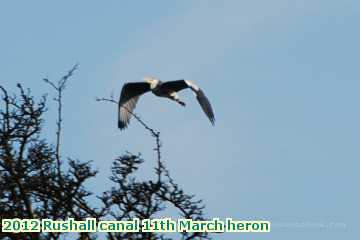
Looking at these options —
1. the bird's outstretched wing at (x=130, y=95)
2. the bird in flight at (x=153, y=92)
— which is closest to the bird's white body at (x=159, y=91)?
the bird in flight at (x=153, y=92)

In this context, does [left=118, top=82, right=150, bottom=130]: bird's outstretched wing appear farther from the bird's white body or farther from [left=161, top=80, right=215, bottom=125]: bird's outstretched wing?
[left=161, top=80, right=215, bottom=125]: bird's outstretched wing

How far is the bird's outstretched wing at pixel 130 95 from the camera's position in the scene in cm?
2156

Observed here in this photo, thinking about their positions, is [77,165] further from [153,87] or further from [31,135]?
[153,87]

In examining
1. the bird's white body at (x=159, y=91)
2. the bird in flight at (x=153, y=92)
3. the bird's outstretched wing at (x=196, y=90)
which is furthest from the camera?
the bird's white body at (x=159, y=91)

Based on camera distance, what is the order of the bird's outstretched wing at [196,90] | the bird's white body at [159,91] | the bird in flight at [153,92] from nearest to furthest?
the bird's outstretched wing at [196,90] → the bird in flight at [153,92] → the bird's white body at [159,91]

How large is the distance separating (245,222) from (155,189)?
367 cm

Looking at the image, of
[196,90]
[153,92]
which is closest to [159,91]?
[153,92]

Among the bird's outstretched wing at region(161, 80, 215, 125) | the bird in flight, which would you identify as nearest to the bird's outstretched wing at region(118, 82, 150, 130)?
the bird in flight

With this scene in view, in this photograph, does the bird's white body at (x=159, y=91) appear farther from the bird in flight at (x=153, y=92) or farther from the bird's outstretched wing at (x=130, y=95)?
the bird's outstretched wing at (x=130, y=95)

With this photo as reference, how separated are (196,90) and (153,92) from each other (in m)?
→ 1.46

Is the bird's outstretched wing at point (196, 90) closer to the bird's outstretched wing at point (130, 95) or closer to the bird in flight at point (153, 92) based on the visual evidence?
the bird in flight at point (153, 92)

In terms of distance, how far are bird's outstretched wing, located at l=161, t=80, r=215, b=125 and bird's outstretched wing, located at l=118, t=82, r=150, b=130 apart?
0.99 metres

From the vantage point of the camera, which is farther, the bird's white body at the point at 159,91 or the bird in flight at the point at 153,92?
the bird's white body at the point at 159,91

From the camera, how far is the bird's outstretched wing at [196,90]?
19609mm
